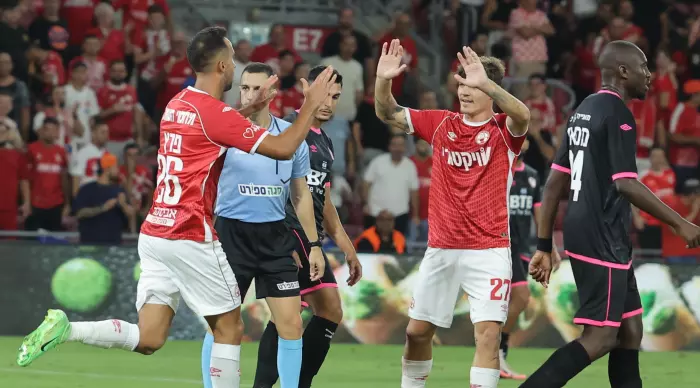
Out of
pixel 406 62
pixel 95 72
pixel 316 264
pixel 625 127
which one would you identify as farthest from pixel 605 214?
pixel 406 62

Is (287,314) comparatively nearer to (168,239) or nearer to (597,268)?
(168,239)

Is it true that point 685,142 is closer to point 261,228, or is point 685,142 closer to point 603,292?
point 261,228

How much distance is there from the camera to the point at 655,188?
1639cm

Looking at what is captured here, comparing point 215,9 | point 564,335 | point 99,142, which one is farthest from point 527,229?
point 215,9

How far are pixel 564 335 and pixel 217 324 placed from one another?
310 inches

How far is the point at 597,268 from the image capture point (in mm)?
7543

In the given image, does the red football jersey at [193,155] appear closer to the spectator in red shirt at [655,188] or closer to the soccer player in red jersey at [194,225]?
the soccer player in red jersey at [194,225]

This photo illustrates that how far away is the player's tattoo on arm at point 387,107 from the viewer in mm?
8344

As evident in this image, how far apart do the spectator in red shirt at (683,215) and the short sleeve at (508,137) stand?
8.15 meters

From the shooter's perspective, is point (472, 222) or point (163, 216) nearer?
point (163, 216)

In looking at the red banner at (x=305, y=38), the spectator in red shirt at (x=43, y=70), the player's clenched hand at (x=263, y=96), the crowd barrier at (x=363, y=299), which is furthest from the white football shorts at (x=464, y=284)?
the red banner at (x=305, y=38)

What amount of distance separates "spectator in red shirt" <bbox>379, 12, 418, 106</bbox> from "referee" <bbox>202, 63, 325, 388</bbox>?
985 centimetres

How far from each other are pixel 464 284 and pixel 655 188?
29.0 ft

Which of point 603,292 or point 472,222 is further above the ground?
point 472,222
